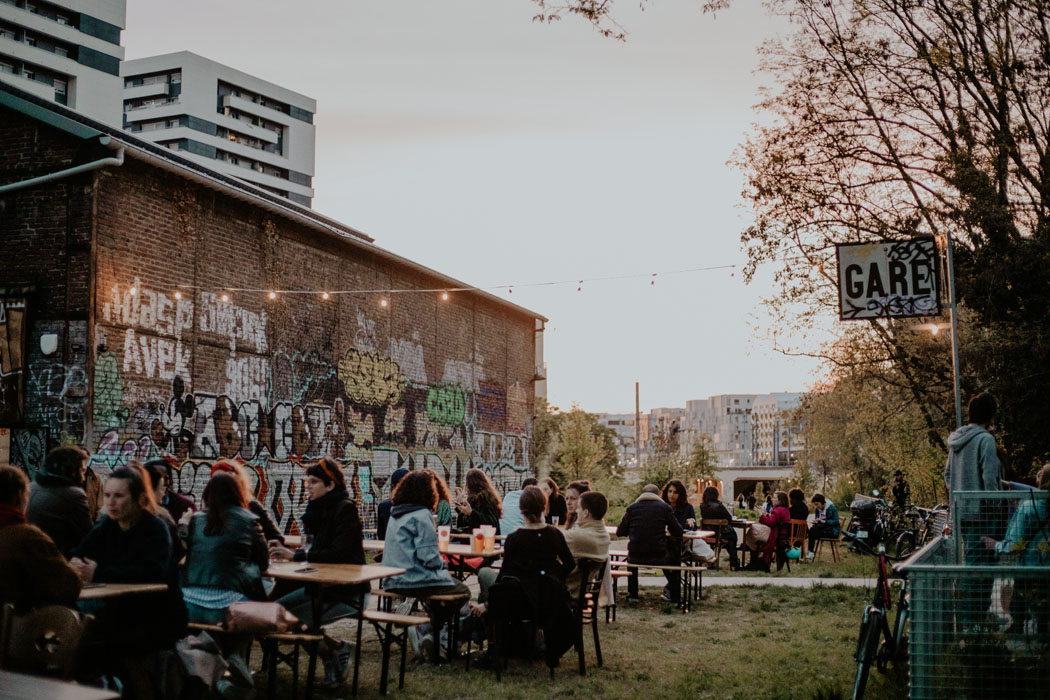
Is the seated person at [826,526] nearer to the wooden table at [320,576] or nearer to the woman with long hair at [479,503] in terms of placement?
the woman with long hair at [479,503]

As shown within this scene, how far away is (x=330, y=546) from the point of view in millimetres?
7609

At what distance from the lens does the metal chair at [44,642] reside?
432 cm

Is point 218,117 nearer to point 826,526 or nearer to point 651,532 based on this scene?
point 826,526

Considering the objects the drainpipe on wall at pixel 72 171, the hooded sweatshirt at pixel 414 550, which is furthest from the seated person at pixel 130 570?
the drainpipe on wall at pixel 72 171

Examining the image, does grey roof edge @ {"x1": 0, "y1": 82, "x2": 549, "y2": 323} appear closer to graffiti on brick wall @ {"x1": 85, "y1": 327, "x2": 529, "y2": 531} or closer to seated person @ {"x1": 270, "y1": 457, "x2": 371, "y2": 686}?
graffiti on brick wall @ {"x1": 85, "y1": 327, "x2": 529, "y2": 531}

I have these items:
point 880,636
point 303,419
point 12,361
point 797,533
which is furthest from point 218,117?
point 880,636

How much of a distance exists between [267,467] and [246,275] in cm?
383

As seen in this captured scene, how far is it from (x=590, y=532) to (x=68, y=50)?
55.7 metres

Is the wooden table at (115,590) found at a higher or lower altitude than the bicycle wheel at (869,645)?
higher

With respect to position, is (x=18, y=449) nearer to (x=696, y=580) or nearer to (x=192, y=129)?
(x=696, y=580)

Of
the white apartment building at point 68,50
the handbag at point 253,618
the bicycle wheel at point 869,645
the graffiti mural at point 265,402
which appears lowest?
the bicycle wheel at point 869,645

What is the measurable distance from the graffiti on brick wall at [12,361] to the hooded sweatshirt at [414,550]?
9857 millimetres

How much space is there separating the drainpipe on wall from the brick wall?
23 centimetres

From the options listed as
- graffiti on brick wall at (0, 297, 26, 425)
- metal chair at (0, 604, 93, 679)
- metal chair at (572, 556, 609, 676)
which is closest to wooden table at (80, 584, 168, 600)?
metal chair at (0, 604, 93, 679)
